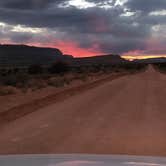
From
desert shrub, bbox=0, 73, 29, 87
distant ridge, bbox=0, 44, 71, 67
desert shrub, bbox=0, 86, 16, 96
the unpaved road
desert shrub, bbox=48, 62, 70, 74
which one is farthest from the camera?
distant ridge, bbox=0, 44, 71, 67

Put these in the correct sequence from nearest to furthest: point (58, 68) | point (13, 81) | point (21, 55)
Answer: point (13, 81) < point (58, 68) < point (21, 55)

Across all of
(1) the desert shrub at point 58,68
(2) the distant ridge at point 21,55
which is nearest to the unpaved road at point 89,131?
(1) the desert shrub at point 58,68

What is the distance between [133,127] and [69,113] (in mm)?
3918

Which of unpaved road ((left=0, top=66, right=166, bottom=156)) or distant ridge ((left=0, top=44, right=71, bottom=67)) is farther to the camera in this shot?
distant ridge ((left=0, top=44, right=71, bottom=67))

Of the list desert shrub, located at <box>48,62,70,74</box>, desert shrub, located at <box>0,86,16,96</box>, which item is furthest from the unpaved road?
desert shrub, located at <box>48,62,70,74</box>

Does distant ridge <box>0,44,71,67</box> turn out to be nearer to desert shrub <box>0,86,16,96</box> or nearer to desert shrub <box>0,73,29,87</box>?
desert shrub <box>0,73,29,87</box>

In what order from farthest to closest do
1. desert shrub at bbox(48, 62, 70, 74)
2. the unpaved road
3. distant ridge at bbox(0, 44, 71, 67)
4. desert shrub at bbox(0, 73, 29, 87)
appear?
1. distant ridge at bbox(0, 44, 71, 67)
2. desert shrub at bbox(48, 62, 70, 74)
3. desert shrub at bbox(0, 73, 29, 87)
4. the unpaved road

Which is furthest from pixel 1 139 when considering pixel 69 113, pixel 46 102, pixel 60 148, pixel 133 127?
pixel 46 102

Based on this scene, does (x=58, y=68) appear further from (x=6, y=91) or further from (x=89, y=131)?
(x=89, y=131)

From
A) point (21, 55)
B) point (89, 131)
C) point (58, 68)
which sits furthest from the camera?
point (21, 55)

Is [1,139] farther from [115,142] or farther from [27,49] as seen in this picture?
[27,49]

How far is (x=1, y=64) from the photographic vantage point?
153500 millimetres

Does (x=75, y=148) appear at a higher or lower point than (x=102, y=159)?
lower

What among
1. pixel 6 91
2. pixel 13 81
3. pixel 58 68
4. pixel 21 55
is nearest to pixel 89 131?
pixel 6 91
